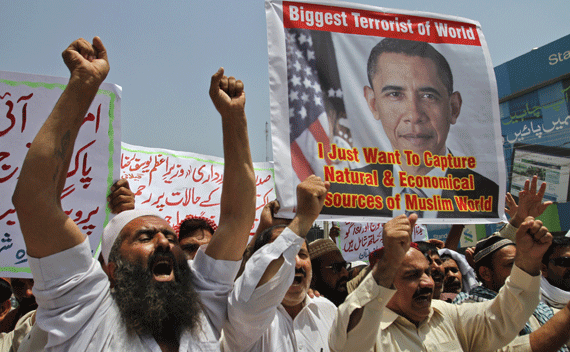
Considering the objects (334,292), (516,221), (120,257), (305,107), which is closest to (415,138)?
(305,107)

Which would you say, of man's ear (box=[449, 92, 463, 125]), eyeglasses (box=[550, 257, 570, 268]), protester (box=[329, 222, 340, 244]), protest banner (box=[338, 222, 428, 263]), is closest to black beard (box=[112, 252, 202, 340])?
man's ear (box=[449, 92, 463, 125])

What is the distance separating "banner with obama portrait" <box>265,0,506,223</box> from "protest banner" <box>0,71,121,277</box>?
1182mm

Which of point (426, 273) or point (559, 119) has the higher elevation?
point (559, 119)

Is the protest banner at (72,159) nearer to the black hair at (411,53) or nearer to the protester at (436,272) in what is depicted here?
the black hair at (411,53)

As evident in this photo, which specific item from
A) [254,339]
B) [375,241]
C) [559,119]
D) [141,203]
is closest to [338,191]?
[254,339]

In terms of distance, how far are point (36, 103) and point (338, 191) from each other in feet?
6.82

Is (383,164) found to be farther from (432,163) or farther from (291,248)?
(291,248)

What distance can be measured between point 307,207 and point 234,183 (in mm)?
348

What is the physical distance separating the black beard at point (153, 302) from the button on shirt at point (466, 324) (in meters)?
0.68

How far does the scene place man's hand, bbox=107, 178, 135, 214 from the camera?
3.24 metres

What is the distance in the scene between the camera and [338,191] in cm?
319

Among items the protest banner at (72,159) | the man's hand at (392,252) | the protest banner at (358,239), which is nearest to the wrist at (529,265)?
the man's hand at (392,252)

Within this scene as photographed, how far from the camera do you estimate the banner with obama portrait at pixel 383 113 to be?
127 inches

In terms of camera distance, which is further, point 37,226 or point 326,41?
point 326,41
